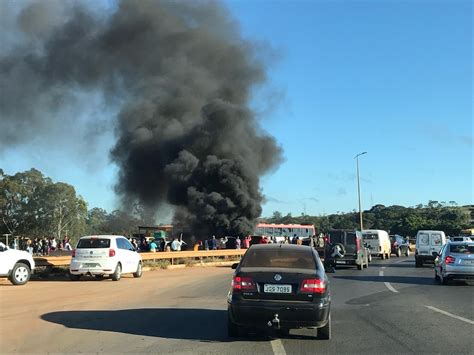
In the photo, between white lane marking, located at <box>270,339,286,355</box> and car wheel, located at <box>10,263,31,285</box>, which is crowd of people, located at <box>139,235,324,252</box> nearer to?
car wheel, located at <box>10,263,31,285</box>

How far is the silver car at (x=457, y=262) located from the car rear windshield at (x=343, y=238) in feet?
24.6

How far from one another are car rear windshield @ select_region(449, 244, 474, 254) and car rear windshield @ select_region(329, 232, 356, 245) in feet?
25.2

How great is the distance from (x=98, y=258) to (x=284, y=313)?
37.8 ft

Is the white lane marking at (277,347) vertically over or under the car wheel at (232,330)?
under

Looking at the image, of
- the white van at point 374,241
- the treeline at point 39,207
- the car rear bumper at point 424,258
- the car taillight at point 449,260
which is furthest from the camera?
the treeline at point 39,207

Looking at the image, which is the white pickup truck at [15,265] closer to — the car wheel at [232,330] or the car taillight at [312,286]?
the car wheel at [232,330]

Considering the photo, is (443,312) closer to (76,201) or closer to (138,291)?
(138,291)

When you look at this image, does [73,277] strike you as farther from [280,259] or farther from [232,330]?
[280,259]

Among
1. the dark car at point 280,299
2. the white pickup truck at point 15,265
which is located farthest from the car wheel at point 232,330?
the white pickup truck at point 15,265

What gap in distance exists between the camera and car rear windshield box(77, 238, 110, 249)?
1762cm

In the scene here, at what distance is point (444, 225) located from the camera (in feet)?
269

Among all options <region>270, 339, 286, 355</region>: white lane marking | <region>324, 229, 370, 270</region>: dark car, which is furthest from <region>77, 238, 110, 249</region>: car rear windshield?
<region>270, 339, 286, 355</region>: white lane marking

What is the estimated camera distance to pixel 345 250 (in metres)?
24.0

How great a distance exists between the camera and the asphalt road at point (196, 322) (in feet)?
23.2
